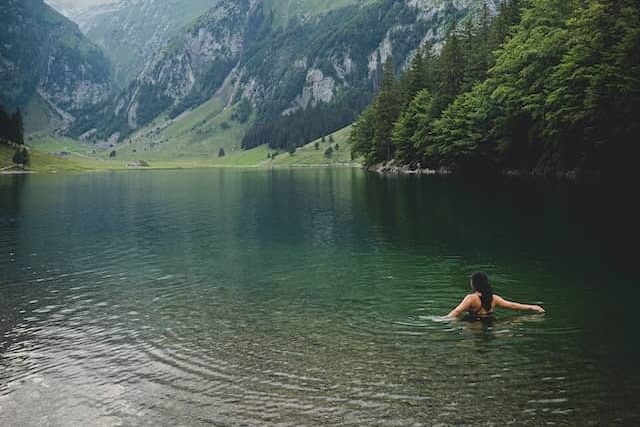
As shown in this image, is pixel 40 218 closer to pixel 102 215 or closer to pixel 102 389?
pixel 102 215

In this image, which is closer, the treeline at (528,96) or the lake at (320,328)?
the lake at (320,328)

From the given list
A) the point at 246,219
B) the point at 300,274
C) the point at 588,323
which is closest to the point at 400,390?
the point at 588,323

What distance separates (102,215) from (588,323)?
5128cm

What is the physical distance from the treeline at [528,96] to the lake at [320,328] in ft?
76.6

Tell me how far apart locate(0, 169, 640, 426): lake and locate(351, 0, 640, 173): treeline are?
23.4 m

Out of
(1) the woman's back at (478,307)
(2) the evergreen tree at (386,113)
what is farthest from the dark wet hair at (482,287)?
(2) the evergreen tree at (386,113)

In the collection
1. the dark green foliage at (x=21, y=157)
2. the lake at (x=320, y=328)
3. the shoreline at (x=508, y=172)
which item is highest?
the dark green foliage at (x=21, y=157)

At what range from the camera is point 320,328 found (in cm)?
1884

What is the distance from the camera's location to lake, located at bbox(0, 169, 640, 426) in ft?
41.9

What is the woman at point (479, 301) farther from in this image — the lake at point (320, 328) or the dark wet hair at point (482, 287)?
the lake at point (320, 328)

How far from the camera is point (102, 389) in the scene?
14.2 metres

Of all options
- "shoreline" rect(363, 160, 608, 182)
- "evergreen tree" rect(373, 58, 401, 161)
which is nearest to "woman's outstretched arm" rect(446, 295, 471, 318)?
"shoreline" rect(363, 160, 608, 182)

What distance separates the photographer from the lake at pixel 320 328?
41.9ft

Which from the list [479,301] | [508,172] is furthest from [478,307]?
[508,172]
